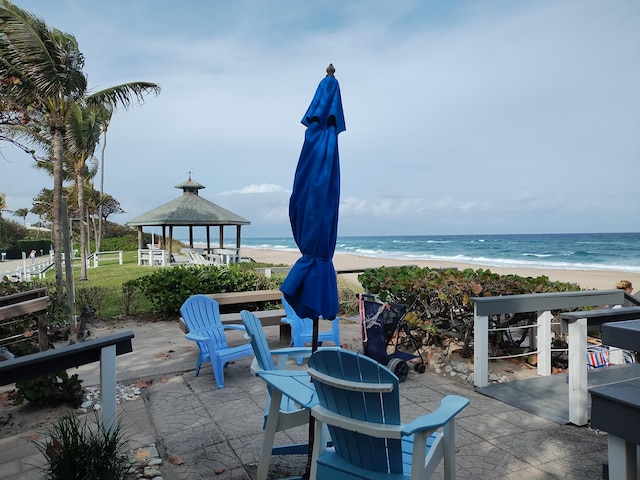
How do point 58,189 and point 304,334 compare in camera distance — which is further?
point 58,189

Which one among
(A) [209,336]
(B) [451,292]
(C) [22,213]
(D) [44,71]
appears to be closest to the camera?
(A) [209,336]

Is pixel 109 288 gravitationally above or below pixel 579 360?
below

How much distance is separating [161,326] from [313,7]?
691cm

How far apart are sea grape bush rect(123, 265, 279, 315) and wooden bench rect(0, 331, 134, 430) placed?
5777 mm

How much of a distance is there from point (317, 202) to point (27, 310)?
428 cm

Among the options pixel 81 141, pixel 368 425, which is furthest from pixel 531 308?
pixel 81 141

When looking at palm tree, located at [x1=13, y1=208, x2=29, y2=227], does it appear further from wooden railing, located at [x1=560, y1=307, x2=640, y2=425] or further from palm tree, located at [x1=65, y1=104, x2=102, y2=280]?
wooden railing, located at [x1=560, y1=307, x2=640, y2=425]

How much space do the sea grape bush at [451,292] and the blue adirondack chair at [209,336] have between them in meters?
2.13

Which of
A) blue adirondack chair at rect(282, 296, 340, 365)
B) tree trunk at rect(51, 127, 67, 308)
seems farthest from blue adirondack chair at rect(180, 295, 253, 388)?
tree trunk at rect(51, 127, 67, 308)

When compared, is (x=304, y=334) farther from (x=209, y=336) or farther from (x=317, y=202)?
(x=317, y=202)

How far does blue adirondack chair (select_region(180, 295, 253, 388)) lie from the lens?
4.64m

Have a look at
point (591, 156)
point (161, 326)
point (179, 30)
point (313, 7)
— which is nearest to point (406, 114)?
point (313, 7)

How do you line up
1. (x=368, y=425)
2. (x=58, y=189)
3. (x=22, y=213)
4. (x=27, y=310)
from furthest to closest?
(x=22, y=213)
(x=58, y=189)
(x=27, y=310)
(x=368, y=425)

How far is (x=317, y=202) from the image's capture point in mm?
2498
